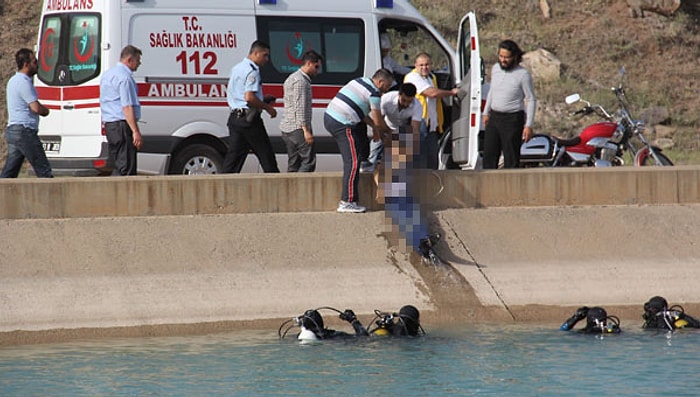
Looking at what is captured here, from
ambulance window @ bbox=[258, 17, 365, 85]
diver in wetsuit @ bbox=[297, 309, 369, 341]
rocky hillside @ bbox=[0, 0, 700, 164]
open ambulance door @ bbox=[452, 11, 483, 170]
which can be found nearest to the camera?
diver in wetsuit @ bbox=[297, 309, 369, 341]

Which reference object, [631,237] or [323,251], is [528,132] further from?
[323,251]

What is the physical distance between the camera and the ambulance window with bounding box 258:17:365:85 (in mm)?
15750

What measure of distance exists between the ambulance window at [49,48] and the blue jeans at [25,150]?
2806 millimetres

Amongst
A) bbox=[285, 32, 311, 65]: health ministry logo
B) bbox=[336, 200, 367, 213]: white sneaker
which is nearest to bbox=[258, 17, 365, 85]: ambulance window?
bbox=[285, 32, 311, 65]: health ministry logo

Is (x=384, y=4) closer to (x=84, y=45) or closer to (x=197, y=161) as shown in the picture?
(x=197, y=161)

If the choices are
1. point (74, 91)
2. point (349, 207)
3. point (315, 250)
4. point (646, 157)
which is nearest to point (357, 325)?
point (315, 250)

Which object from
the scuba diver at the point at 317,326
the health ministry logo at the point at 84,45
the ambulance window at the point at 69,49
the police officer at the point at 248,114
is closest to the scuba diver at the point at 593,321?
the scuba diver at the point at 317,326

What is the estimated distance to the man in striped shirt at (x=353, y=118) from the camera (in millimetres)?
12266

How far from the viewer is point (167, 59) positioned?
49.8 ft

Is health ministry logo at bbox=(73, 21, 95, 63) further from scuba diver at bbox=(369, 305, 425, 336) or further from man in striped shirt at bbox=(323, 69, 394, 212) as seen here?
scuba diver at bbox=(369, 305, 425, 336)

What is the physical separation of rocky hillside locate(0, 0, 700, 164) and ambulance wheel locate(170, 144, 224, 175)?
11283 mm

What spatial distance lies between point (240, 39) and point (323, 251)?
4399 mm

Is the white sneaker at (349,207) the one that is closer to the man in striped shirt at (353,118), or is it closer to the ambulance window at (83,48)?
the man in striped shirt at (353,118)

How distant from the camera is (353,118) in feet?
40.9
